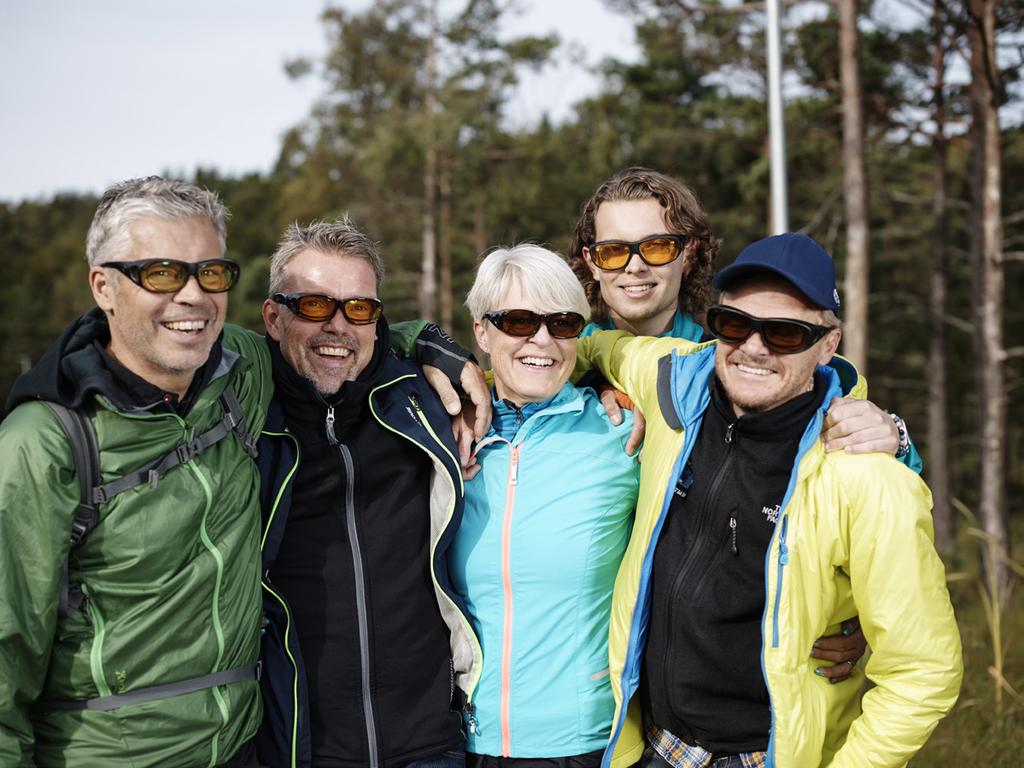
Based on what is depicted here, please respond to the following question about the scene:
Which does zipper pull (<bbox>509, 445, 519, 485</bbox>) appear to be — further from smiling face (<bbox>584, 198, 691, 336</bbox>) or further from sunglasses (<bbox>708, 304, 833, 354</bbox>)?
smiling face (<bbox>584, 198, 691, 336</bbox>)

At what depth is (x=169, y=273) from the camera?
7.68 ft

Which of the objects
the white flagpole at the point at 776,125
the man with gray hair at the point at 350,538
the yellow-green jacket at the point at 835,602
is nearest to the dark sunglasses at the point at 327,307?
the man with gray hair at the point at 350,538

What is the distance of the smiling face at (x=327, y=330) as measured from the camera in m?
2.85

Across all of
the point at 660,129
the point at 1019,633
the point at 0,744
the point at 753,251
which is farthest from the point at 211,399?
the point at 660,129

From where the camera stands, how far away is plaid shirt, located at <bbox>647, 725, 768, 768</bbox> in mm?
2520

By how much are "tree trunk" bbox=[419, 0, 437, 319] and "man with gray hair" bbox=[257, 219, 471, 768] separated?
17499 mm

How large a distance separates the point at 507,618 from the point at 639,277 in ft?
4.68

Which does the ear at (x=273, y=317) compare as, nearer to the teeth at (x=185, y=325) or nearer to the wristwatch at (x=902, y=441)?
the teeth at (x=185, y=325)

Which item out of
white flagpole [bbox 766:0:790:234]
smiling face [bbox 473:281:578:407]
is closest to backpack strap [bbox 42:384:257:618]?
smiling face [bbox 473:281:578:407]

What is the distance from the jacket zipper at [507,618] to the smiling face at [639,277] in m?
1.01

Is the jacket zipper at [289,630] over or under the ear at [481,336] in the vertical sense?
under

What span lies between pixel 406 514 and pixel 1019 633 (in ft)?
24.3

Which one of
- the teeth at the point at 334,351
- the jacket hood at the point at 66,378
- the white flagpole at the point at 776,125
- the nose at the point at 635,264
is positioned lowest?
the jacket hood at the point at 66,378

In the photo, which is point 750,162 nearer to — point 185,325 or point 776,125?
point 776,125
